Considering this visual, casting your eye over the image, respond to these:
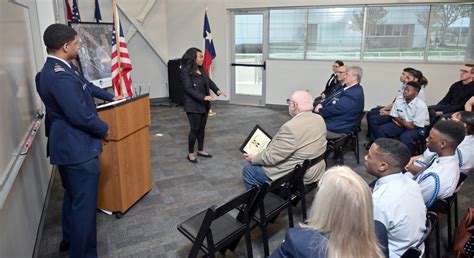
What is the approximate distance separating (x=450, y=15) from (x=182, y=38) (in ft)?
18.7

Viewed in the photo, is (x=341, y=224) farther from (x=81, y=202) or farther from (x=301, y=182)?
(x=81, y=202)

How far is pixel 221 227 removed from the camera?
214cm

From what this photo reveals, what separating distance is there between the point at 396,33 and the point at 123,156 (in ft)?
19.5

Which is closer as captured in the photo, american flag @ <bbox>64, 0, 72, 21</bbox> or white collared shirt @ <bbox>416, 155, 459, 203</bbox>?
white collared shirt @ <bbox>416, 155, 459, 203</bbox>

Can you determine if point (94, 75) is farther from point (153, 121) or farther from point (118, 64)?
point (153, 121)

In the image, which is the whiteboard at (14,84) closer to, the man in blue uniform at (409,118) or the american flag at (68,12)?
the american flag at (68,12)

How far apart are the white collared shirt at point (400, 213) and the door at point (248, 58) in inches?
246

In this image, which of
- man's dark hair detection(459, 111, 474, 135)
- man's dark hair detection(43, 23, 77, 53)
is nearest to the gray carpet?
man's dark hair detection(459, 111, 474, 135)

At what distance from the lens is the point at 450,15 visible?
20.3 ft

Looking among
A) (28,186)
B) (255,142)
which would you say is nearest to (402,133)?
(255,142)

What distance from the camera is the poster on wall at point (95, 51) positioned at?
4688 mm

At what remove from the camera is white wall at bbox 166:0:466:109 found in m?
6.49

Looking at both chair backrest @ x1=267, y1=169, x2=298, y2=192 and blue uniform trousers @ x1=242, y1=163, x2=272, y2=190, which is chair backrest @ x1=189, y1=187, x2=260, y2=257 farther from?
blue uniform trousers @ x1=242, y1=163, x2=272, y2=190

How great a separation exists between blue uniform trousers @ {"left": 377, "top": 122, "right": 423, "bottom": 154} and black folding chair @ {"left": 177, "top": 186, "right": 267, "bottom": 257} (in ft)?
9.01
